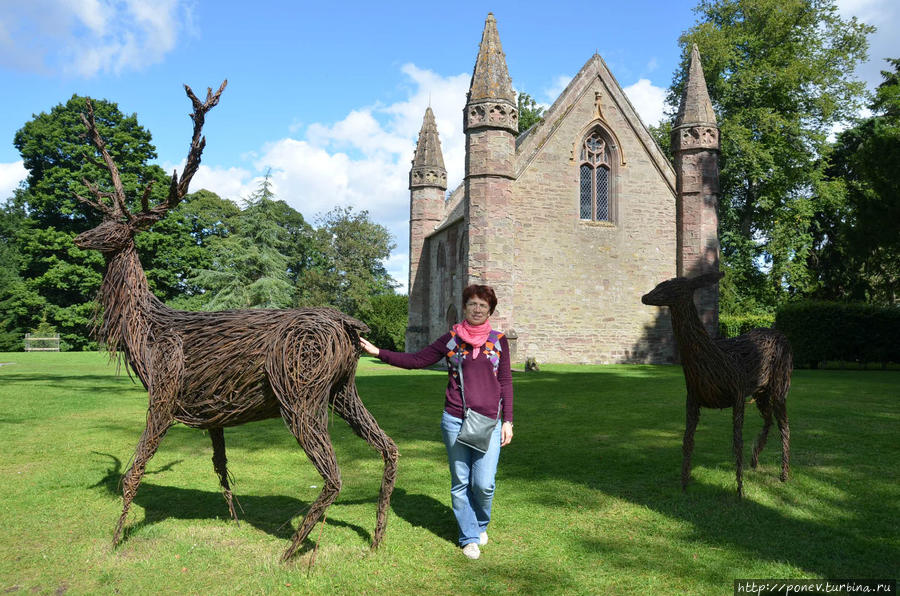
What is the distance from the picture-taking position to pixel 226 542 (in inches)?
190

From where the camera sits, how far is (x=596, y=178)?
26.1 meters

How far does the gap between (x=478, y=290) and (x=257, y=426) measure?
729cm

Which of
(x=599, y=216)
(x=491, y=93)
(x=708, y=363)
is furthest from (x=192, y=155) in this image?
(x=599, y=216)

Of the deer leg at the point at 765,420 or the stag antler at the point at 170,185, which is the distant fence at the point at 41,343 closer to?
the stag antler at the point at 170,185

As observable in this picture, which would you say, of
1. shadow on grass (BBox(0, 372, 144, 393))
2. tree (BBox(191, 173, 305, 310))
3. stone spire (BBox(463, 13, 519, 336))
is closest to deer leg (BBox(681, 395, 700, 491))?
shadow on grass (BBox(0, 372, 144, 393))

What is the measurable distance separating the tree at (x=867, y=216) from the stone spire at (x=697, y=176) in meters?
4.52

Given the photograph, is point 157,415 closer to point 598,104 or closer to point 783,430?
point 783,430

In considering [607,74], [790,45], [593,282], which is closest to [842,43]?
[790,45]

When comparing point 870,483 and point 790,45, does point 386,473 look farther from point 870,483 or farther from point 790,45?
point 790,45

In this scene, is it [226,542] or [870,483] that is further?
[870,483]

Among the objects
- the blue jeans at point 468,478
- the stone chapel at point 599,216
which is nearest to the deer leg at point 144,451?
the blue jeans at point 468,478

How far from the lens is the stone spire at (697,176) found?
965 inches

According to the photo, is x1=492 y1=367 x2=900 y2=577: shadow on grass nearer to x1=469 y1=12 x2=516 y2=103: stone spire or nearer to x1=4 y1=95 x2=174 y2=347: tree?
x1=469 y1=12 x2=516 y2=103: stone spire

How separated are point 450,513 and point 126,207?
149 inches
